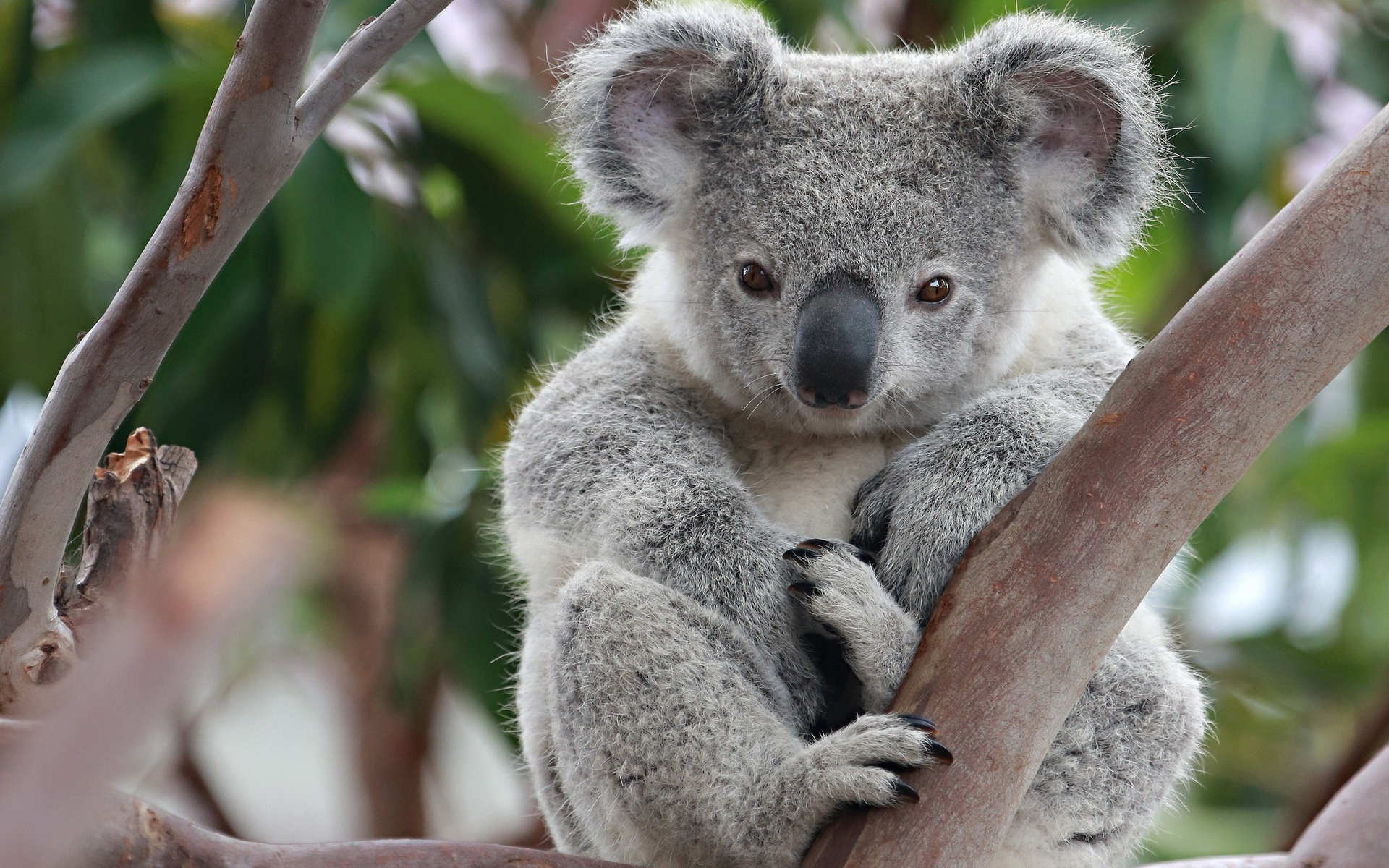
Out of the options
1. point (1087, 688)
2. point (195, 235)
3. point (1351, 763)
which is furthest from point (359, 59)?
point (1351, 763)

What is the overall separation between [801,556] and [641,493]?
0.31 meters

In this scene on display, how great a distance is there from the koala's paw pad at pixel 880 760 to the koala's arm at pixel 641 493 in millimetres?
295

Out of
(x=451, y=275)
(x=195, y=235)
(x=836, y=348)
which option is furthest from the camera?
(x=451, y=275)

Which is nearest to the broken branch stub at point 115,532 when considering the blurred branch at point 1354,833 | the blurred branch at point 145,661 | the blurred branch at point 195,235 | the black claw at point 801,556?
the blurred branch at point 195,235

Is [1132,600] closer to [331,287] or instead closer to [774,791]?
[774,791]

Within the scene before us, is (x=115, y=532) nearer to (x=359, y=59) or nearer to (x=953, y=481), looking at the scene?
(x=359, y=59)

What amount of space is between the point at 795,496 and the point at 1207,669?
2926mm

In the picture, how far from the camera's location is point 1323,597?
201 inches

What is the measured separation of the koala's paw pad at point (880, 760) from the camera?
1.61m

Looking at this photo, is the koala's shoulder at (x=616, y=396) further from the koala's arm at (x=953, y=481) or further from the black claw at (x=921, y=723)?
the black claw at (x=921, y=723)

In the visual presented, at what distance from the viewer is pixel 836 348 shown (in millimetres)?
1877

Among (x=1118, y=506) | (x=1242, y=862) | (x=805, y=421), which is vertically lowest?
(x=1242, y=862)

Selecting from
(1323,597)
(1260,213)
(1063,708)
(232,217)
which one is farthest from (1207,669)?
(232,217)

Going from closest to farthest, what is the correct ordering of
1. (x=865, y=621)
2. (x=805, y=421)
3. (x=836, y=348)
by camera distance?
(x=865, y=621)
(x=836, y=348)
(x=805, y=421)
